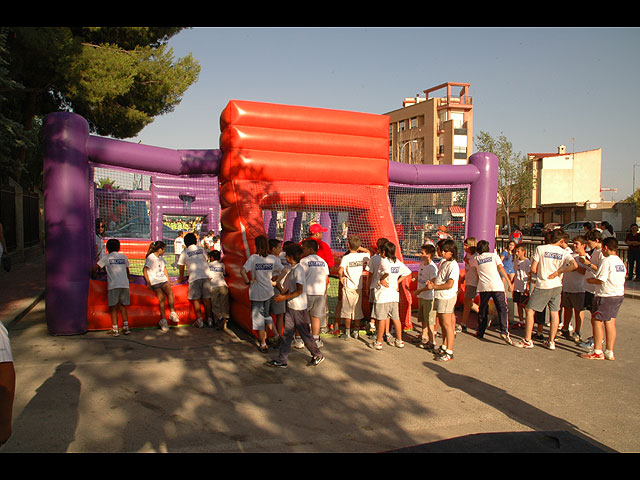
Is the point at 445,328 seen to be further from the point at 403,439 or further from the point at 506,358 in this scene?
the point at 403,439

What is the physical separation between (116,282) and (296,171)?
3293 millimetres

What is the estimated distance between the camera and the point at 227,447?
3627mm

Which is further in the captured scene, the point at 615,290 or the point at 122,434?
the point at 615,290

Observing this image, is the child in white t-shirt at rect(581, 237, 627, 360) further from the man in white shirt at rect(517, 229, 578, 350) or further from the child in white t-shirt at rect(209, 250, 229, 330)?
the child in white t-shirt at rect(209, 250, 229, 330)

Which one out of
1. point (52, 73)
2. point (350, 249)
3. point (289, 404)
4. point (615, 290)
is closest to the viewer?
point (289, 404)

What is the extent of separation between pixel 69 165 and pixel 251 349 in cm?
358

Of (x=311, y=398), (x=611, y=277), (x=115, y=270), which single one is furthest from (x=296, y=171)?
(x=611, y=277)

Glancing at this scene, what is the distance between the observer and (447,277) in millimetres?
6133

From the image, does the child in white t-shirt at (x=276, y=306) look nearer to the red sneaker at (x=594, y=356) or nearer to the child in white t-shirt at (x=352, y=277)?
the child in white t-shirt at (x=352, y=277)

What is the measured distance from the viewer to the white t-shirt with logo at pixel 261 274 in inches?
242

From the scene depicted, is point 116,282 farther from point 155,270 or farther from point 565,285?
point 565,285

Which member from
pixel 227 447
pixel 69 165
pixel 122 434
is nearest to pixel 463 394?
pixel 227 447

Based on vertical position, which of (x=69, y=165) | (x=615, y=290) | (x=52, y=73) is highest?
(x=52, y=73)

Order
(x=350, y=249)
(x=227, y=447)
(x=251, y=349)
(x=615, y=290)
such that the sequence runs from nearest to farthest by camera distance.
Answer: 1. (x=227, y=447)
2. (x=615, y=290)
3. (x=251, y=349)
4. (x=350, y=249)
